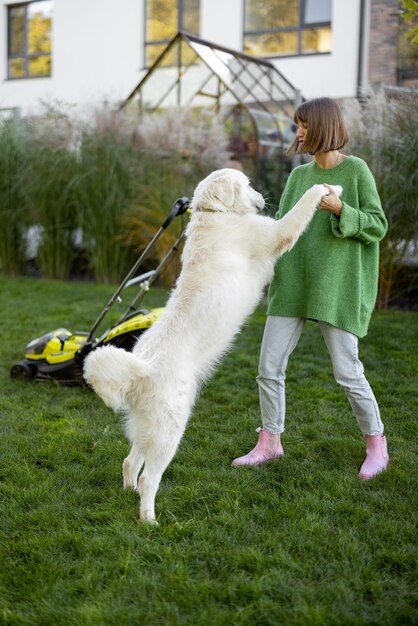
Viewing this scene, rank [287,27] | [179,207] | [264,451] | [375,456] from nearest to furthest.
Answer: [375,456]
[264,451]
[179,207]
[287,27]

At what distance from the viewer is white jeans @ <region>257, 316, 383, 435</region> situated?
11.3ft

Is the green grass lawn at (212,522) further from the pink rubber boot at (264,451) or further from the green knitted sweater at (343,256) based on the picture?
the green knitted sweater at (343,256)

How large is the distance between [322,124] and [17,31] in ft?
59.3

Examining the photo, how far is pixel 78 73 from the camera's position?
17672 millimetres

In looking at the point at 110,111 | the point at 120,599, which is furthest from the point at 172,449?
the point at 110,111

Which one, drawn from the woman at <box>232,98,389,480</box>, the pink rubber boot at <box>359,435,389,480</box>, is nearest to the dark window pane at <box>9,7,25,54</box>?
the woman at <box>232,98,389,480</box>

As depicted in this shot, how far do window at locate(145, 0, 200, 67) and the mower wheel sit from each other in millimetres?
12651

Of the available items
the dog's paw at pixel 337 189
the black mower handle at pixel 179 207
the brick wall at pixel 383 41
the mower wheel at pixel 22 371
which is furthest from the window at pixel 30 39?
the dog's paw at pixel 337 189

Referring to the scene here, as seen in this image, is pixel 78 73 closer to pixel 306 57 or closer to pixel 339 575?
pixel 306 57

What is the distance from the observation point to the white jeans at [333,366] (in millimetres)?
3459

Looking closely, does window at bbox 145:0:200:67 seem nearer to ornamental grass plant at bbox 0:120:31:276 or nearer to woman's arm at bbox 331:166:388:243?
ornamental grass plant at bbox 0:120:31:276

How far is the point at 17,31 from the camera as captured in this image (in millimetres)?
19000

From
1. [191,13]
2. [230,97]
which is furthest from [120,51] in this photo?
[230,97]

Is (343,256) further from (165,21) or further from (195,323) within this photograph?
(165,21)
